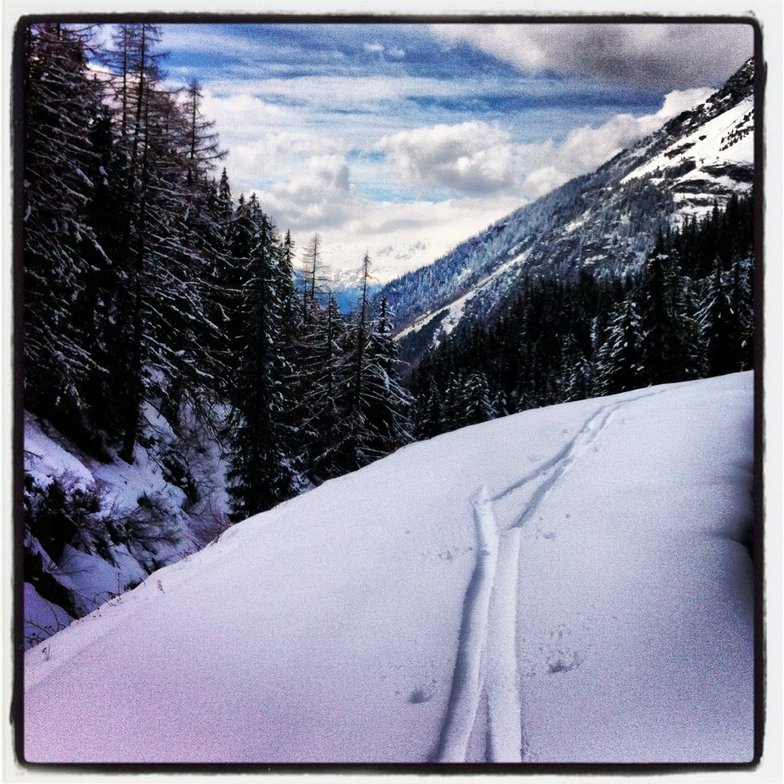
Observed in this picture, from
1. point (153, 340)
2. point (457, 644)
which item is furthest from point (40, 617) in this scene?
point (153, 340)

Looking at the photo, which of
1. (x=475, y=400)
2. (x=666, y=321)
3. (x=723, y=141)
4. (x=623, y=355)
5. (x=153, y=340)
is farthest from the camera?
(x=475, y=400)

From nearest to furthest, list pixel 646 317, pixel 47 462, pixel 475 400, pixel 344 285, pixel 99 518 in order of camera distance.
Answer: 1. pixel 344 285
2. pixel 47 462
3. pixel 99 518
4. pixel 646 317
5. pixel 475 400

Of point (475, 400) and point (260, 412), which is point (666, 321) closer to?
point (260, 412)

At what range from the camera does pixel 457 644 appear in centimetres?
310

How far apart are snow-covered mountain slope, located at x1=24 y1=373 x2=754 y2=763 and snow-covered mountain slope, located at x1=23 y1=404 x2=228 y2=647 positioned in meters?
0.99

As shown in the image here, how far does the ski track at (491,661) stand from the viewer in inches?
110

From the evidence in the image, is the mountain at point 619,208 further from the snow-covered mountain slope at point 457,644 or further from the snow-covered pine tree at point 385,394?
the snow-covered mountain slope at point 457,644

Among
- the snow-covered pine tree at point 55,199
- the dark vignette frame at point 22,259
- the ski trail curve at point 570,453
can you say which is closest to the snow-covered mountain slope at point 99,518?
the dark vignette frame at point 22,259

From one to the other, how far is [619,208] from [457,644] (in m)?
3.38

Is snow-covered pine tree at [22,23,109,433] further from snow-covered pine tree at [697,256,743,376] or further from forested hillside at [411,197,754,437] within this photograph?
snow-covered pine tree at [697,256,743,376]

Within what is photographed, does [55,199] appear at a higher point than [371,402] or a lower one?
higher

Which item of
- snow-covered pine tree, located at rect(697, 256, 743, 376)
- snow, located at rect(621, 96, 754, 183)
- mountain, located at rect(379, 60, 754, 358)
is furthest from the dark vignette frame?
snow-covered pine tree, located at rect(697, 256, 743, 376)

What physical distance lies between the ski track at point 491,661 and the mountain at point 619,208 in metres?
2.18

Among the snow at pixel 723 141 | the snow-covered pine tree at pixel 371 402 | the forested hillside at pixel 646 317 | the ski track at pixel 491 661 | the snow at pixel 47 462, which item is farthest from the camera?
Result: the snow-covered pine tree at pixel 371 402
